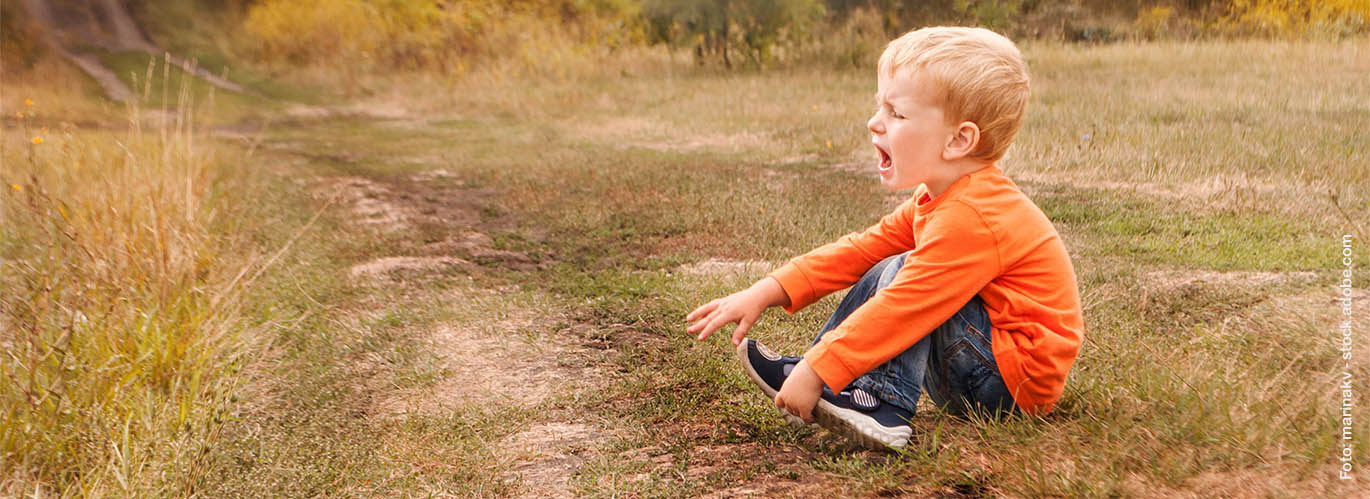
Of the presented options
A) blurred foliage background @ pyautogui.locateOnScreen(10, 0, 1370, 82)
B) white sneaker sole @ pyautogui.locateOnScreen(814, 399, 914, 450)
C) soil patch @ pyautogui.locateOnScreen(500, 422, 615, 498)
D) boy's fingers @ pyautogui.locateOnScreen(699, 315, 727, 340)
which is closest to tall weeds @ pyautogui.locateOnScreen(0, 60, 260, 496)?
soil patch @ pyautogui.locateOnScreen(500, 422, 615, 498)

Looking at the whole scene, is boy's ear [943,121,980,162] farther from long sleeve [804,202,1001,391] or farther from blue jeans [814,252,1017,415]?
blue jeans [814,252,1017,415]

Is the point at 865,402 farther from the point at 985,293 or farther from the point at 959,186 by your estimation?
the point at 959,186

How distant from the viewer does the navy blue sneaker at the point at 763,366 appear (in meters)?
2.86

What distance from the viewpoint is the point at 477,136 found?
1100 centimetres

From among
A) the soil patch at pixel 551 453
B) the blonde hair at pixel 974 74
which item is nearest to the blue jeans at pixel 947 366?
the blonde hair at pixel 974 74

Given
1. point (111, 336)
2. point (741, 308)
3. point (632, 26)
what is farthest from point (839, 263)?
point (632, 26)

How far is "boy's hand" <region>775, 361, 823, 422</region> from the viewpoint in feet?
8.39

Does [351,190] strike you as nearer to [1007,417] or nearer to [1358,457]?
[1007,417]

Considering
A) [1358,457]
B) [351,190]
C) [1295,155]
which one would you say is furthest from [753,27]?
[1358,457]

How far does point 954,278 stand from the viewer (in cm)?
241

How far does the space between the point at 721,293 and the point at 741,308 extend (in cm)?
157

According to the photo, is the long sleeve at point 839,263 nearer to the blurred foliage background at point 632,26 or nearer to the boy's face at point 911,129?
the boy's face at point 911,129

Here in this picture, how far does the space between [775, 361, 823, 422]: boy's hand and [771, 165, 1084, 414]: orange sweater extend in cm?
5

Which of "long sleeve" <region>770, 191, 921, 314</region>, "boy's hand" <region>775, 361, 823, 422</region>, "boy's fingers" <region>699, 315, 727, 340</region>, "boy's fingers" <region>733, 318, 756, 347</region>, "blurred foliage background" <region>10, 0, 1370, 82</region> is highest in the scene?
"long sleeve" <region>770, 191, 921, 314</region>
